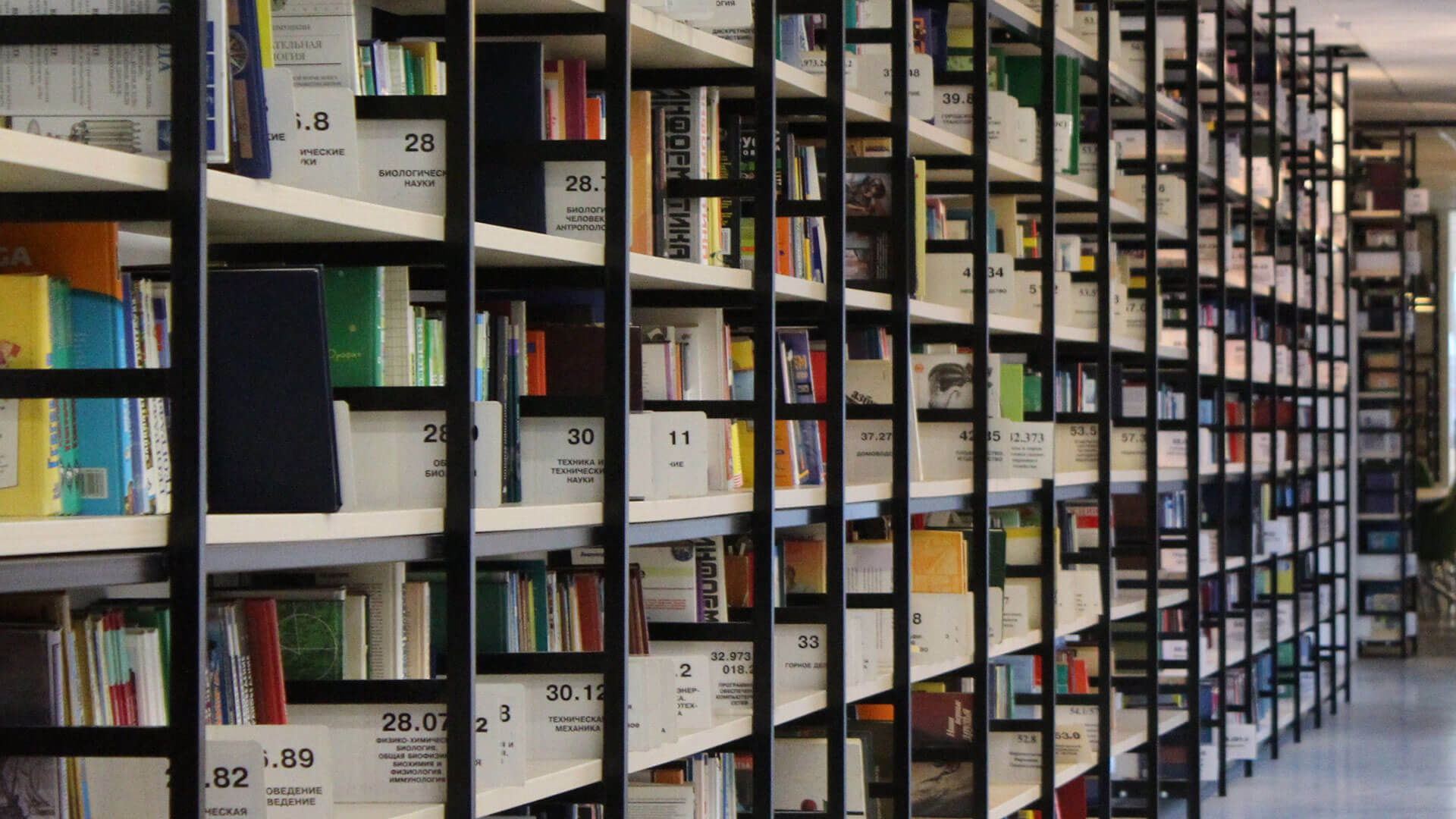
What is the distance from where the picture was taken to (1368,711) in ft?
32.1

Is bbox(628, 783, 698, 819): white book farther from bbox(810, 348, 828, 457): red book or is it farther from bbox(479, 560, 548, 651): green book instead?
bbox(810, 348, 828, 457): red book

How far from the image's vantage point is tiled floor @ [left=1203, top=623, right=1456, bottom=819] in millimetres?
7059

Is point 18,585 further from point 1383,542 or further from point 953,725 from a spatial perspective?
point 1383,542

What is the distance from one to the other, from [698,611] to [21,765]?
162cm

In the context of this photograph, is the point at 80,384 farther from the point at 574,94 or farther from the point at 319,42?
the point at 574,94

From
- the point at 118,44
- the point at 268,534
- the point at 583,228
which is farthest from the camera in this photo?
the point at 583,228

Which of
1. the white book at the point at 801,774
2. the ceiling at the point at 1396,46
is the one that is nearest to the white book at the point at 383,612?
the white book at the point at 801,774

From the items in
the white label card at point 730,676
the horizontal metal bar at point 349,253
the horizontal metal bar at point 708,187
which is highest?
the horizontal metal bar at point 708,187

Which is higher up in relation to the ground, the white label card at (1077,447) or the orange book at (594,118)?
the orange book at (594,118)

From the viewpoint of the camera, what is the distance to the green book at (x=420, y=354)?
2.54 meters

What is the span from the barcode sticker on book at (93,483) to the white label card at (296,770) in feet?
1.16

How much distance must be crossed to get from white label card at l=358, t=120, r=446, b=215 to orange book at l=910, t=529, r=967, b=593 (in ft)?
7.27

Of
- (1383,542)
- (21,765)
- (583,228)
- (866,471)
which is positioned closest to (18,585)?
(21,765)

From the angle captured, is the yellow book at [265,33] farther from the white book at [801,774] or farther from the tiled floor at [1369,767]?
the tiled floor at [1369,767]
